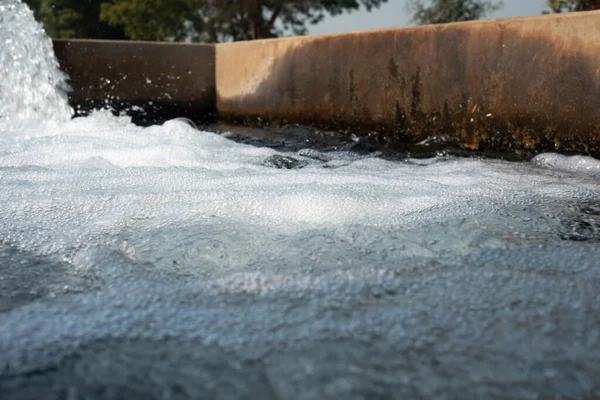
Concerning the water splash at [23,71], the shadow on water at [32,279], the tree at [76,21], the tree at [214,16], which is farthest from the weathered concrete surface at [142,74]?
the tree at [76,21]

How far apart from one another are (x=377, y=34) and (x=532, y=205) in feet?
7.20

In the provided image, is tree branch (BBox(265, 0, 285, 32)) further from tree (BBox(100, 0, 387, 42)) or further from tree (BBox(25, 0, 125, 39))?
tree (BBox(25, 0, 125, 39))

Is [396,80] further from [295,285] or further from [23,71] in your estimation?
[23,71]

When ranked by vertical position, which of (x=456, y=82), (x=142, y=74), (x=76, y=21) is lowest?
(x=142, y=74)

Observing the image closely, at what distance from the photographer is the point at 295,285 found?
3.87 feet

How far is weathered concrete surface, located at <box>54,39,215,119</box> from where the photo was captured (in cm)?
512

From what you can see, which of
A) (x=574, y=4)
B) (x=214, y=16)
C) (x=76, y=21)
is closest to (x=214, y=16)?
(x=214, y=16)

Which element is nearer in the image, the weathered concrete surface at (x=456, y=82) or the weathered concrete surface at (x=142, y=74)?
the weathered concrete surface at (x=456, y=82)

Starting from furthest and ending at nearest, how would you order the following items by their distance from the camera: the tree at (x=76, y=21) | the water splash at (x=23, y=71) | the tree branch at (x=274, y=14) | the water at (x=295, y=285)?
the tree at (x=76, y=21) → the tree branch at (x=274, y=14) → the water splash at (x=23, y=71) → the water at (x=295, y=285)

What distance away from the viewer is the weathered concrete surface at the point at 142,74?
5.12m

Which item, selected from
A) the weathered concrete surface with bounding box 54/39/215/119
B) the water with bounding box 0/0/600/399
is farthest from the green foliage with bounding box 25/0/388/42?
the water with bounding box 0/0/600/399

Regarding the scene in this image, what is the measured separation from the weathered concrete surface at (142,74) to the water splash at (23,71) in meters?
0.38

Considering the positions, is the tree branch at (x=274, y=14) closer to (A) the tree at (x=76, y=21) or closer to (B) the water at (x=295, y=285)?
(A) the tree at (x=76, y=21)

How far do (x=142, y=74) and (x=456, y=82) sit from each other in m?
3.26
